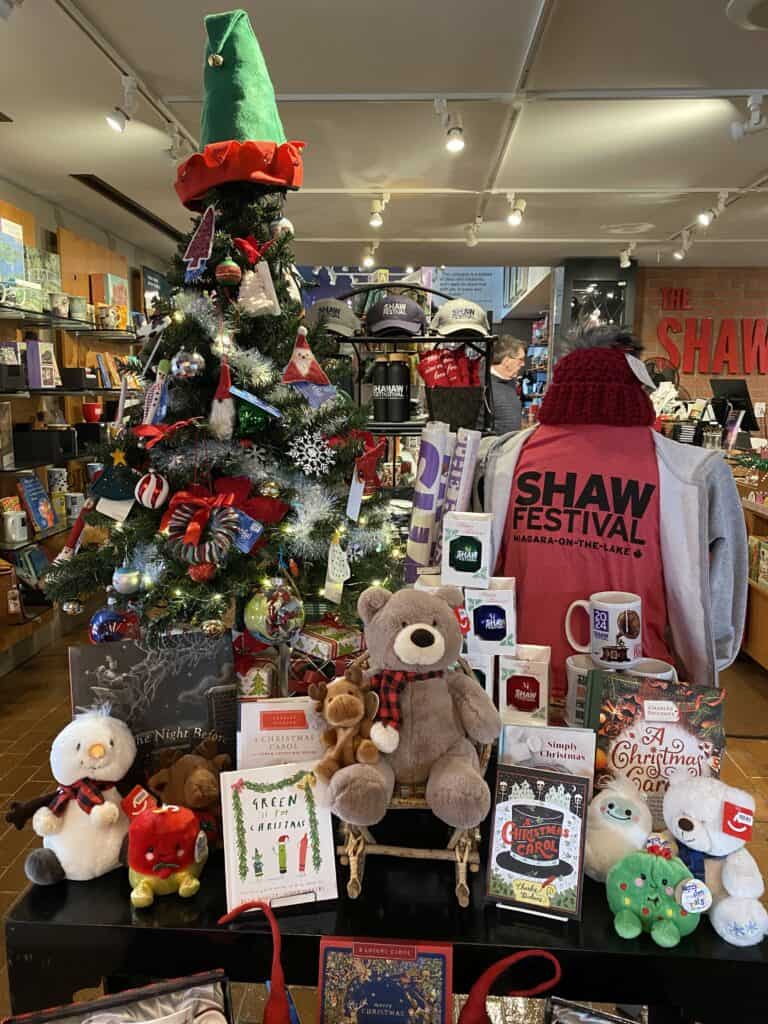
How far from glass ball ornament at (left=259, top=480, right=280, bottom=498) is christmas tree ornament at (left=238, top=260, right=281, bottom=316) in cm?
36

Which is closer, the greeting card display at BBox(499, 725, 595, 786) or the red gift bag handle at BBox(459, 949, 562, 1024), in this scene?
the red gift bag handle at BBox(459, 949, 562, 1024)

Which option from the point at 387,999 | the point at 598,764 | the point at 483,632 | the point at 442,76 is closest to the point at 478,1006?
the point at 387,999

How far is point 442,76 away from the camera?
3.07 m

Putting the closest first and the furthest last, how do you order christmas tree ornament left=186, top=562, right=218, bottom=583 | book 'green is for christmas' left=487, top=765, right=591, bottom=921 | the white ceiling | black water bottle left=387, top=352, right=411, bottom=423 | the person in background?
book 'green is for christmas' left=487, top=765, right=591, bottom=921 < christmas tree ornament left=186, top=562, right=218, bottom=583 < the white ceiling < black water bottle left=387, top=352, right=411, bottom=423 < the person in background

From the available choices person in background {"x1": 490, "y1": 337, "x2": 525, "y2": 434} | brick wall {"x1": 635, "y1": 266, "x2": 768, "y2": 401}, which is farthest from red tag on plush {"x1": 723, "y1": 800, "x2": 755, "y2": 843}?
brick wall {"x1": 635, "y1": 266, "x2": 768, "y2": 401}

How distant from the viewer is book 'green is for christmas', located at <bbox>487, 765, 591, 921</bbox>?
3.40 ft

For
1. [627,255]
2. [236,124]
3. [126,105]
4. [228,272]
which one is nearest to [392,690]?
[228,272]

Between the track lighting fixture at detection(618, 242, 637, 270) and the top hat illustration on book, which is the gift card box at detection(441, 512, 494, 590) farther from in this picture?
the track lighting fixture at detection(618, 242, 637, 270)

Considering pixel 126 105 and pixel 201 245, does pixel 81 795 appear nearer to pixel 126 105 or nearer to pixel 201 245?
pixel 201 245

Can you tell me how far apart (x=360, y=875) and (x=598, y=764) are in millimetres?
418

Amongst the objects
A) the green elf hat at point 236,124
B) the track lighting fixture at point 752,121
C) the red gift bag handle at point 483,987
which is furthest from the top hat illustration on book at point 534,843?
the track lighting fixture at point 752,121

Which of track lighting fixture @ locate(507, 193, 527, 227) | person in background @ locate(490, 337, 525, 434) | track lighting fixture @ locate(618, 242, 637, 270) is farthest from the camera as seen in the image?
track lighting fixture @ locate(618, 242, 637, 270)

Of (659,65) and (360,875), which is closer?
(360,875)

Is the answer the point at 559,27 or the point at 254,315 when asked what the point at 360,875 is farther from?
the point at 559,27
